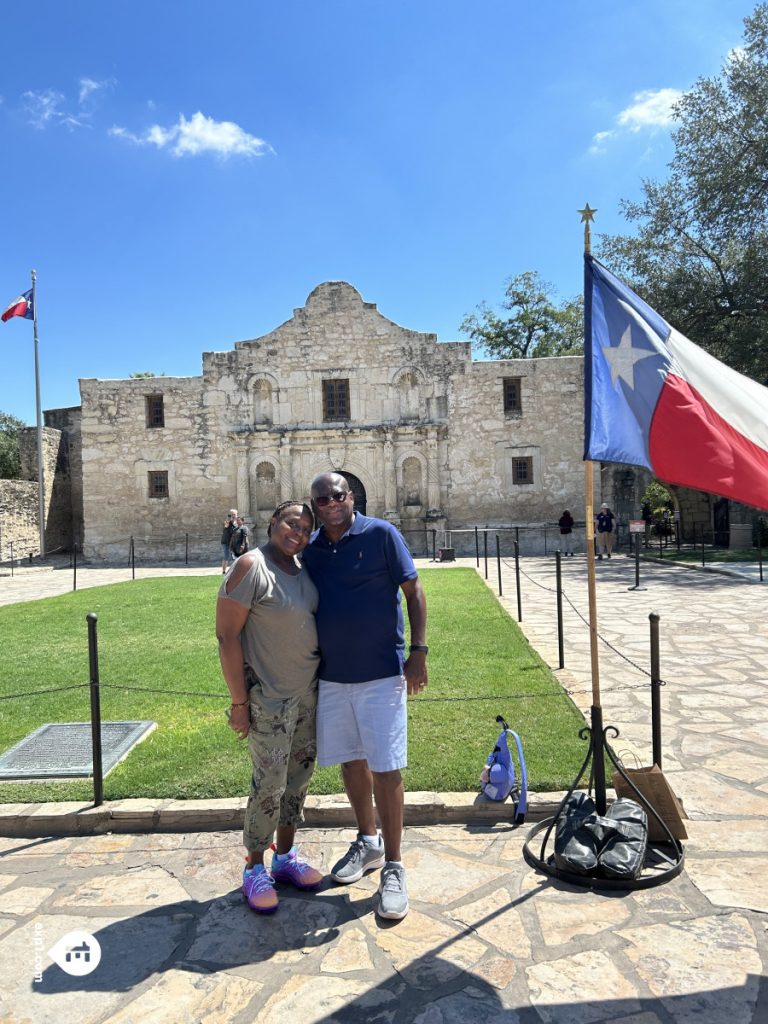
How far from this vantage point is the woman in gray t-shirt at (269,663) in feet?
9.83

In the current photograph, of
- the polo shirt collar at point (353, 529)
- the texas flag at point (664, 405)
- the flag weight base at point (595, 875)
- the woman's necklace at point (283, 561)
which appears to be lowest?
the flag weight base at point (595, 875)

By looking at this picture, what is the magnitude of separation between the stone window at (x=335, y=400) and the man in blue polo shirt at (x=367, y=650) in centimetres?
2125

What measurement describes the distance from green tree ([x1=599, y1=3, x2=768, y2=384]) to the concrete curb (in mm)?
19654

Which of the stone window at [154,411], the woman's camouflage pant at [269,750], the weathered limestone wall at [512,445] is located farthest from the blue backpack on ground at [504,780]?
the stone window at [154,411]

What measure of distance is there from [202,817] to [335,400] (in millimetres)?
21137

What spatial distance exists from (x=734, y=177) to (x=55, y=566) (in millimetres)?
25519

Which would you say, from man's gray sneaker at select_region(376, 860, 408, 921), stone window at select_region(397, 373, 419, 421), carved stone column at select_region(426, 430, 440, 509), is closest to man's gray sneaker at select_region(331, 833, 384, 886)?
man's gray sneaker at select_region(376, 860, 408, 921)

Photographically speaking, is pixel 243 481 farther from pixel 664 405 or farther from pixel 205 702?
pixel 664 405

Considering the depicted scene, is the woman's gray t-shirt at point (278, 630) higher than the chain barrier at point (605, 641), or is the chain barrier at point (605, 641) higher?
the woman's gray t-shirt at point (278, 630)

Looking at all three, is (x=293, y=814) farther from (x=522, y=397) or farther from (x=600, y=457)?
(x=522, y=397)

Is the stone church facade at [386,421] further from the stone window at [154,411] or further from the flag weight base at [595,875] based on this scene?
the flag weight base at [595,875]

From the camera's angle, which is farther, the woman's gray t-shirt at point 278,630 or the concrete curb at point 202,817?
Answer: the concrete curb at point 202,817

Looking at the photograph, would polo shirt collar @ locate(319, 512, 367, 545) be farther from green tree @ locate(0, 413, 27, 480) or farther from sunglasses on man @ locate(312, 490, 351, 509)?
green tree @ locate(0, 413, 27, 480)

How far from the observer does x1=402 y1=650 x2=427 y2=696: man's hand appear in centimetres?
326
